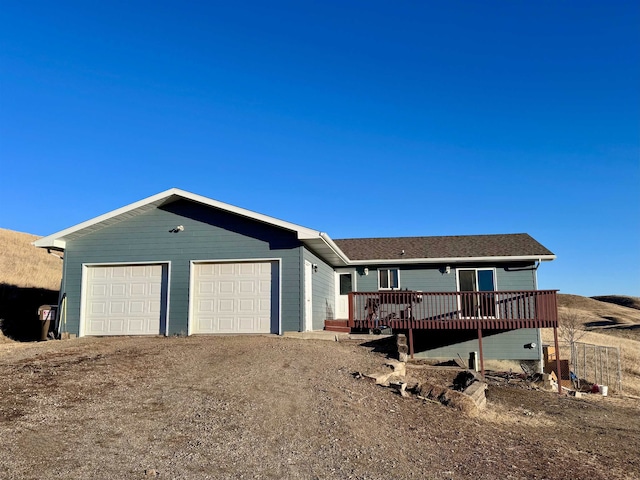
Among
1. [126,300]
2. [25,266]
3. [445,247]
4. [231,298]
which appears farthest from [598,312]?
[25,266]

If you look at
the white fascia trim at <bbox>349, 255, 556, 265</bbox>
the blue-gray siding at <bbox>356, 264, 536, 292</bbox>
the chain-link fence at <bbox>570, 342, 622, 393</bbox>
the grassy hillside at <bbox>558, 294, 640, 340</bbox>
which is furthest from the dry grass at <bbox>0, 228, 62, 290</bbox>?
the grassy hillside at <bbox>558, 294, 640, 340</bbox>

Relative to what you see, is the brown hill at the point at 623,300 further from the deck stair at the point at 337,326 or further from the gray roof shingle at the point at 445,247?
the deck stair at the point at 337,326

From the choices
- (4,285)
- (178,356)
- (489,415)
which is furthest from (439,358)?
(4,285)

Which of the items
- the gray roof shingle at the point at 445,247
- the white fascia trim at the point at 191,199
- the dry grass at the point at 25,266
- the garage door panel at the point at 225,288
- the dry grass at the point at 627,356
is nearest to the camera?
the white fascia trim at the point at 191,199

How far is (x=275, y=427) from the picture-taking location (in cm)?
633

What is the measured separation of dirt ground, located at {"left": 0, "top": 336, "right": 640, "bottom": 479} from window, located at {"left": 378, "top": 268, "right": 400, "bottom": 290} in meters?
8.66

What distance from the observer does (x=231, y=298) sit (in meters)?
14.5

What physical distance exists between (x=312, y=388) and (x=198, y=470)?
3.45m

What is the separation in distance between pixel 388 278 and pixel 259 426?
13.3 m

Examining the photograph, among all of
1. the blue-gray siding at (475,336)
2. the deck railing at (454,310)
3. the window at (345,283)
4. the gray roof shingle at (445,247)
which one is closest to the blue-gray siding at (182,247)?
the deck railing at (454,310)

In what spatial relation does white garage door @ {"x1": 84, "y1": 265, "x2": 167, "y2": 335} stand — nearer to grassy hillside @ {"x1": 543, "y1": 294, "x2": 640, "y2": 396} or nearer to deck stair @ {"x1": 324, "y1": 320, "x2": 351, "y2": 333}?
deck stair @ {"x1": 324, "y1": 320, "x2": 351, "y2": 333}

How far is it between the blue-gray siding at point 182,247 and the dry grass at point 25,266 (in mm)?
13808

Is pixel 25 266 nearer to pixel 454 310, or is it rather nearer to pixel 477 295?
pixel 454 310

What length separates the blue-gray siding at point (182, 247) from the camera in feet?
46.8
